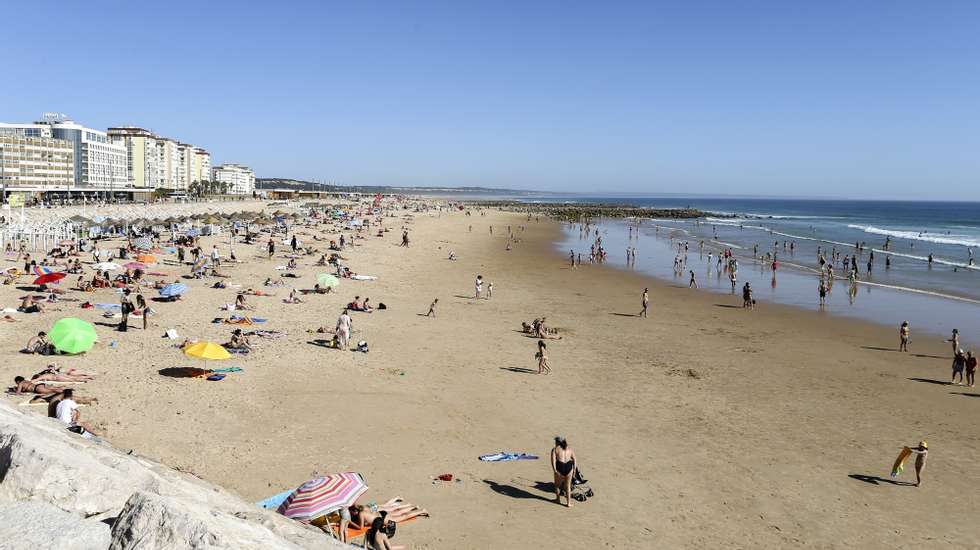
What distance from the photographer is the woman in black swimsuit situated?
9.41m

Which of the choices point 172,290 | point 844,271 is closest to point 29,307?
point 172,290

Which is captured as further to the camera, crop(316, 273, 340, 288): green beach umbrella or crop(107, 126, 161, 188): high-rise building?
crop(107, 126, 161, 188): high-rise building

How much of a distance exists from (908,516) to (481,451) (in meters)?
6.65

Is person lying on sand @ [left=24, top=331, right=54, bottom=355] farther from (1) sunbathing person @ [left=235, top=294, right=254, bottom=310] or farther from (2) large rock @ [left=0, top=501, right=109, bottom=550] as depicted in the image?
(2) large rock @ [left=0, top=501, right=109, bottom=550]

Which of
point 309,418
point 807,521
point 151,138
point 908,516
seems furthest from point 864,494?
point 151,138

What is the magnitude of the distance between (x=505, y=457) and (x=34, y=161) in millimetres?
99584

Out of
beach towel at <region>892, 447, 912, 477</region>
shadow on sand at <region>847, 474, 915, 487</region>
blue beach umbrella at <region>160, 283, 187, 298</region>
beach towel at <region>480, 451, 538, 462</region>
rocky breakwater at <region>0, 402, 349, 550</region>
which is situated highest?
rocky breakwater at <region>0, 402, 349, 550</region>

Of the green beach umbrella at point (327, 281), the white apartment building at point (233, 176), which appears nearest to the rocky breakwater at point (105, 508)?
the green beach umbrella at point (327, 281)

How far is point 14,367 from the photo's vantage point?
1399cm

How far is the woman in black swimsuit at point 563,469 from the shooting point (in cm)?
941

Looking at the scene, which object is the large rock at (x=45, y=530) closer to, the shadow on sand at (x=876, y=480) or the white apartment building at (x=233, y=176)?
the shadow on sand at (x=876, y=480)

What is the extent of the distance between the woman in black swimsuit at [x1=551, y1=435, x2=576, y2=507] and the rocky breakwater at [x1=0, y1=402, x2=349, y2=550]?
459 centimetres

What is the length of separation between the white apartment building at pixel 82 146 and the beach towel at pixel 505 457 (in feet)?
340

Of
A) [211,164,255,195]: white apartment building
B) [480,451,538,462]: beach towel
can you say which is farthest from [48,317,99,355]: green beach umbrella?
[211,164,255,195]: white apartment building
